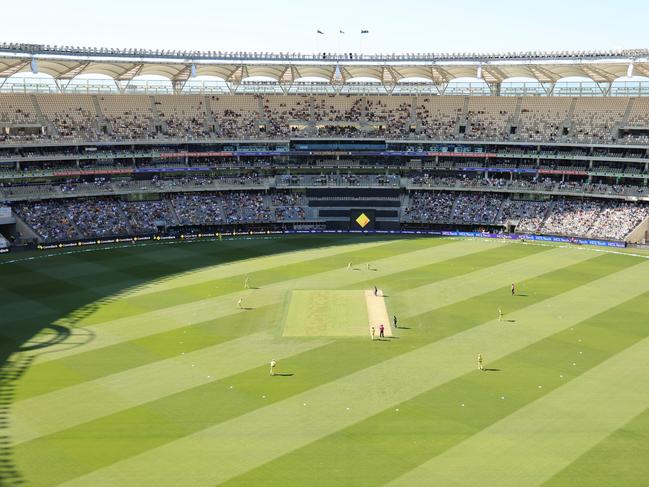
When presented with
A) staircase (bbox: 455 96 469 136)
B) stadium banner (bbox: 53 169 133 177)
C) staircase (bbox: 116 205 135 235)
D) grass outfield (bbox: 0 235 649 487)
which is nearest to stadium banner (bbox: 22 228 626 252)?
staircase (bbox: 116 205 135 235)

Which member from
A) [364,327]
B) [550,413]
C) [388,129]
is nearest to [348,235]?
[388,129]

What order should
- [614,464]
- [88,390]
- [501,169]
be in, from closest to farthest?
[614,464] < [88,390] < [501,169]

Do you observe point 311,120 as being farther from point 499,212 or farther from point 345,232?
point 499,212

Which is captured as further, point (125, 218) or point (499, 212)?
point (499, 212)

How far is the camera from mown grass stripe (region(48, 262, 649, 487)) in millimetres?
26797

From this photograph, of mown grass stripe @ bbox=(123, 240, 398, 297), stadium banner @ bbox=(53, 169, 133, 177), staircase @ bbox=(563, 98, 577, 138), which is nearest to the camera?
mown grass stripe @ bbox=(123, 240, 398, 297)

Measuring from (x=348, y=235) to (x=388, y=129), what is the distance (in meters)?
23.0

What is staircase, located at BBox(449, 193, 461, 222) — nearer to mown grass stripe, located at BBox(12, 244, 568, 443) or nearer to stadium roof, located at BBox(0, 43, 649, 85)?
stadium roof, located at BBox(0, 43, 649, 85)

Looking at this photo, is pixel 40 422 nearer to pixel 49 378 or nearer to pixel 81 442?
pixel 81 442

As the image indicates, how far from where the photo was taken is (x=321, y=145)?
9638 centimetres

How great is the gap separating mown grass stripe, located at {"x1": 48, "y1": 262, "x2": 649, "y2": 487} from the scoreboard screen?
138 ft

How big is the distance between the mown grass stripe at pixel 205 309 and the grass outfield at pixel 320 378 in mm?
245

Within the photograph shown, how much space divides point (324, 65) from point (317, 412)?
71.0 m

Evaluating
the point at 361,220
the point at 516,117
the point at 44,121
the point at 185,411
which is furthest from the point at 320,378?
the point at 516,117
